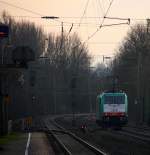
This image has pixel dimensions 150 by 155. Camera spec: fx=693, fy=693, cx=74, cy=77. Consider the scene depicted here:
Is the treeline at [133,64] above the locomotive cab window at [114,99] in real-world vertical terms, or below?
above

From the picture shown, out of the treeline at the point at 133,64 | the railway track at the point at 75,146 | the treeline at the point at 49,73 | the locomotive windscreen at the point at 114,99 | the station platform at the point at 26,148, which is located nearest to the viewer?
the railway track at the point at 75,146

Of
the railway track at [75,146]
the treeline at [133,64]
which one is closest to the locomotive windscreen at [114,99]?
the railway track at [75,146]

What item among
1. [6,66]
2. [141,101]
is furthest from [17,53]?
[141,101]

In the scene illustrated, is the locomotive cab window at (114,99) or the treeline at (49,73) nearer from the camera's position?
the locomotive cab window at (114,99)

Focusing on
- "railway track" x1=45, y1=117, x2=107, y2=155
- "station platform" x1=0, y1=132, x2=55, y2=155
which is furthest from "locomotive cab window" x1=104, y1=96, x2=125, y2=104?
"station platform" x1=0, y1=132, x2=55, y2=155

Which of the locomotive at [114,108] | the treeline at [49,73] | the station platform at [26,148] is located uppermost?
the treeline at [49,73]

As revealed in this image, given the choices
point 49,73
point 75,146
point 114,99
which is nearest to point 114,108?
point 114,99

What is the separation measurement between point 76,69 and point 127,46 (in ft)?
47.2

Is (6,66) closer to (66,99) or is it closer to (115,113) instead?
(115,113)

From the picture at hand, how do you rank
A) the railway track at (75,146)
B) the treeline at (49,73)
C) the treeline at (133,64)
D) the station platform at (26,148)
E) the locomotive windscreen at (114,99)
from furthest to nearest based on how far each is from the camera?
the treeline at (49,73) < the treeline at (133,64) < the locomotive windscreen at (114,99) < the station platform at (26,148) < the railway track at (75,146)

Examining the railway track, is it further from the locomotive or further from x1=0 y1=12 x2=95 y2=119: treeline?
x1=0 y1=12 x2=95 y2=119: treeline

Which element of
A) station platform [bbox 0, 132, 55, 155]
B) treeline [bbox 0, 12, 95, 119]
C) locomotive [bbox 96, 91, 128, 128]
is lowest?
station platform [bbox 0, 132, 55, 155]

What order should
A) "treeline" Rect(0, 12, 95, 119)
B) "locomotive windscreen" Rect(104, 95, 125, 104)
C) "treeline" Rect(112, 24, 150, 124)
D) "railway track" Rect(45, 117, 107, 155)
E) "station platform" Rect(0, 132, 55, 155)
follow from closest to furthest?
"railway track" Rect(45, 117, 107, 155), "station platform" Rect(0, 132, 55, 155), "locomotive windscreen" Rect(104, 95, 125, 104), "treeline" Rect(112, 24, 150, 124), "treeline" Rect(0, 12, 95, 119)

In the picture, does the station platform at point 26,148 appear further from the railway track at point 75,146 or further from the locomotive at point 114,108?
the locomotive at point 114,108
